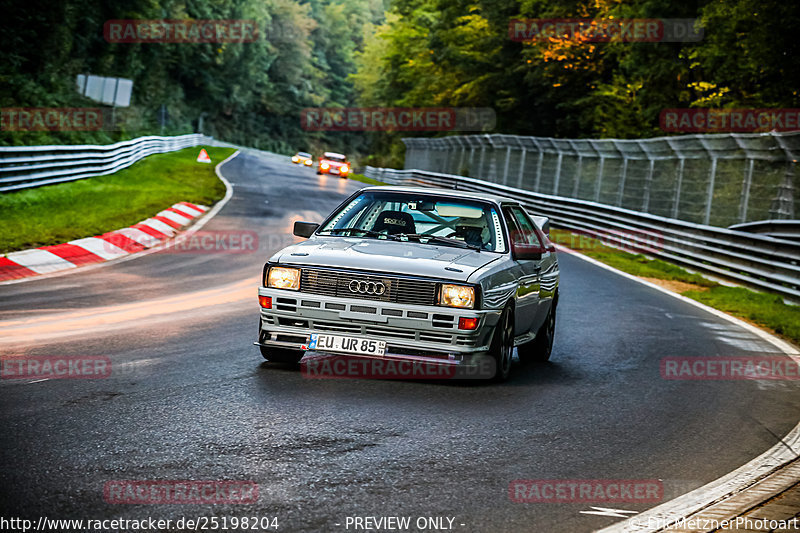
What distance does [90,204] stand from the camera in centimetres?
2131

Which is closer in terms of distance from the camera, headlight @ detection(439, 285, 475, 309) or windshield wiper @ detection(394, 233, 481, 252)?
headlight @ detection(439, 285, 475, 309)

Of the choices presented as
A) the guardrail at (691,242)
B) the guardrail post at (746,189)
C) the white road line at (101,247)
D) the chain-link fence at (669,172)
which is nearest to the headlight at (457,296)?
the guardrail at (691,242)

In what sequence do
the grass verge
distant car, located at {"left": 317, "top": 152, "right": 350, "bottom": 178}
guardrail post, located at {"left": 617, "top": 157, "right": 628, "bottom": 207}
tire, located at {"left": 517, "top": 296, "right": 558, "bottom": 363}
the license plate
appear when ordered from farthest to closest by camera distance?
distant car, located at {"left": 317, "top": 152, "right": 350, "bottom": 178} < guardrail post, located at {"left": 617, "top": 157, "right": 628, "bottom": 207} < the grass verge < tire, located at {"left": 517, "top": 296, "right": 558, "bottom": 363} < the license plate

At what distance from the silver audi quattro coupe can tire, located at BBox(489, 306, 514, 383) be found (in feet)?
0.04

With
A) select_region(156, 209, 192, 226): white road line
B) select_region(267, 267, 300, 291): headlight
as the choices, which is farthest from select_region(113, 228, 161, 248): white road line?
select_region(267, 267, 300, 291): headlight

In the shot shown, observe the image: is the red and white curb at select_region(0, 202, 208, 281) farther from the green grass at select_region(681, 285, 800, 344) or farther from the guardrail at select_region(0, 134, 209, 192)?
the green grass at select_region(681, 285, 800, 344)

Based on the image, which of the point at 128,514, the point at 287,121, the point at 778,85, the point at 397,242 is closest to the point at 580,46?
the point at 778,85

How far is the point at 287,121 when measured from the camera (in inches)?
4774

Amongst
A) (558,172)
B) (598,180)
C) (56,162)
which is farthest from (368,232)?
(558,172)

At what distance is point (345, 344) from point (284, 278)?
74 centimetres

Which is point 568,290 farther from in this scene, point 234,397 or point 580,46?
point 580,46

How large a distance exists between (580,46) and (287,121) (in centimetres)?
8390

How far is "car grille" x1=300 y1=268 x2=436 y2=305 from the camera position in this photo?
7.45m

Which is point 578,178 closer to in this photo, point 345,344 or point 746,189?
point 746,189
